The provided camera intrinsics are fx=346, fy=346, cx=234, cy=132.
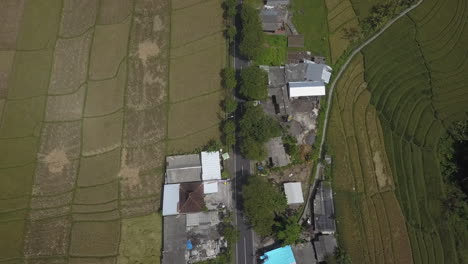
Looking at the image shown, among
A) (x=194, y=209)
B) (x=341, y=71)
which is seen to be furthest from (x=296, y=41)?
(x=194, y=209)

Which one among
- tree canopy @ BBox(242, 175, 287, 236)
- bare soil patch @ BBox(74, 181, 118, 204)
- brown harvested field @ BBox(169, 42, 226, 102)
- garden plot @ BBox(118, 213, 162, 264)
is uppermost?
brown harvested field @ BBox(169, 42, 226, 102)

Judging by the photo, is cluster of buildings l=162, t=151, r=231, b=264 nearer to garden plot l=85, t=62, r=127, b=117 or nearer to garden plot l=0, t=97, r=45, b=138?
garden plot l=85, t=62, r=127, b=117

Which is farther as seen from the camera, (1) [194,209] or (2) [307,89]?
(2) [307,89]

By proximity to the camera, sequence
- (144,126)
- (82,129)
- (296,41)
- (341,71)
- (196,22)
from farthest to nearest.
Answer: (196,22), (296,41), (341,71), (82,129), (144,126)

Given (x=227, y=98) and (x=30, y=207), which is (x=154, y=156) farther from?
(x=30, y=207)

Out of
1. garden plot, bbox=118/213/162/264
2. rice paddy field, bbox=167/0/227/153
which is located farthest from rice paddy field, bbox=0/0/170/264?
rice paddy field, bbox=167/0/227/153

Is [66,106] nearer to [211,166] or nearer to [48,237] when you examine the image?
[48,237]
